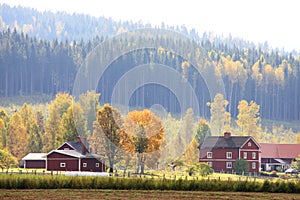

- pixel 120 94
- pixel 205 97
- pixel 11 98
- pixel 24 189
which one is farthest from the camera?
pixel 11 98

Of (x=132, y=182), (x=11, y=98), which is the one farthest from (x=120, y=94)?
(x=132, y=182)

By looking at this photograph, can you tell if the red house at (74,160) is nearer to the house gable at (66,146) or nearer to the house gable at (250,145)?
the house gable at (66,146)

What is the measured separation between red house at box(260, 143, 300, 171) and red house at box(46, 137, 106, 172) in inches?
1427

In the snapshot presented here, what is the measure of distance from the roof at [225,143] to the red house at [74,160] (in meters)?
19.3

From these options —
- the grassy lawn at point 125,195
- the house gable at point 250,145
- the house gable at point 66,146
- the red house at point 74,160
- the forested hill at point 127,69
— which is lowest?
the grassy lawn at point 125,195

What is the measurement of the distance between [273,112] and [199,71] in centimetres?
3608

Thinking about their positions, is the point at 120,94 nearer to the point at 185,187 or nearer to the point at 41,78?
the point at 41,78

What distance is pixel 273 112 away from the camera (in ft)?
568

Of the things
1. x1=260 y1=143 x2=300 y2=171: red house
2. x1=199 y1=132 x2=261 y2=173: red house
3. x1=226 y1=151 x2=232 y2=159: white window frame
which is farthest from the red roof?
x1=226 y1=151 x2=232 y2=159: white window frame

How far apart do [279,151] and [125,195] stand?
74895 millimetres

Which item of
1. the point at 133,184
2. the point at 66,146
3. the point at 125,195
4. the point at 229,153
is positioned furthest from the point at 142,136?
the point at 125,195

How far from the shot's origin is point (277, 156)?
106 m

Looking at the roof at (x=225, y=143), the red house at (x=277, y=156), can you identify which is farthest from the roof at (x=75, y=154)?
the red house at (x=277, y=156)

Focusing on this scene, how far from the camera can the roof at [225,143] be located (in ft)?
286
